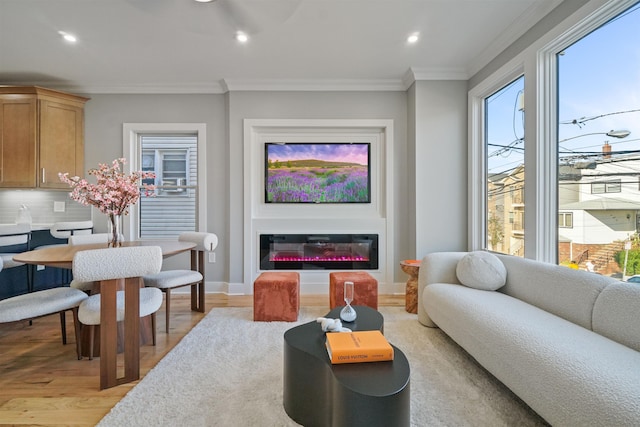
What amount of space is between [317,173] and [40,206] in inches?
140

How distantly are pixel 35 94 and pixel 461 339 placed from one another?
4.98m

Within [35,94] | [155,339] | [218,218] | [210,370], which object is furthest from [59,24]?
[210,370]

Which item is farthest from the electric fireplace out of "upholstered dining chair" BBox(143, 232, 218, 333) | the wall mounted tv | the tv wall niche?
"upholstered dining chair" BBox(143, 232, 218, 333)

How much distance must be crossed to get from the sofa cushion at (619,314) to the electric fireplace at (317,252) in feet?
7.75

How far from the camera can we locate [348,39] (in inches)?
110

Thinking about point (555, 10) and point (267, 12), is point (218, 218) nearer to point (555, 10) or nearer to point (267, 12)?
point (267, 12)

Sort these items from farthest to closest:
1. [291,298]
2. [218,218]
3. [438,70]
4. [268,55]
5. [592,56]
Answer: [218,218] → [438,70] → [268,55] → [291,298] → [592,56]

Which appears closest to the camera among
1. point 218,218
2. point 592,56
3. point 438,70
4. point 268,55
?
point 592,56

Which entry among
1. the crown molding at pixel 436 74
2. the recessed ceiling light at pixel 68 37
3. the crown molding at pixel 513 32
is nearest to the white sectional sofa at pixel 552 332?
the crown molding at pixel 513 32

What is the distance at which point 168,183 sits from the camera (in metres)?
3.89

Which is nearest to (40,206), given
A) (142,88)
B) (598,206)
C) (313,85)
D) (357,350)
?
(142,88)

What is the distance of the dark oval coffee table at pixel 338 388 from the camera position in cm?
112

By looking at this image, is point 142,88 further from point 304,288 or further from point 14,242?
point 304,288

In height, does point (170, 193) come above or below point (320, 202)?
above
